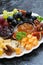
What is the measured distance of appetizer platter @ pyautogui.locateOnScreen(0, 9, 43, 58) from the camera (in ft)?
3.99

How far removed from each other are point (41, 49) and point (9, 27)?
0.20 metres

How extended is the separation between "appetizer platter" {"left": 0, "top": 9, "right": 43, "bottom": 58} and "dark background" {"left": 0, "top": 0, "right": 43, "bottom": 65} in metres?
0.02

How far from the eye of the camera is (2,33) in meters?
1.31

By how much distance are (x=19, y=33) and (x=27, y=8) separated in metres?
0.38

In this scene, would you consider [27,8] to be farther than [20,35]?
Yes

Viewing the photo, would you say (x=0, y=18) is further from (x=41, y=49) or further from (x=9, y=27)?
(x=41, y=49)

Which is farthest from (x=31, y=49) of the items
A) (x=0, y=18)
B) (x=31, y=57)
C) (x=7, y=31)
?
(x=0, y=18)

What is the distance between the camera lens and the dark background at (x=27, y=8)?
47.6 inches

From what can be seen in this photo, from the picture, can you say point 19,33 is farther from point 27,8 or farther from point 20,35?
point 27,8

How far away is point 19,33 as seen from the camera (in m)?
1.28

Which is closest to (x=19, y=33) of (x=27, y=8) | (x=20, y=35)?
(x=20, y=35)

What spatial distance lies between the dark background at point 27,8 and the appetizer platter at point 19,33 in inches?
0.9

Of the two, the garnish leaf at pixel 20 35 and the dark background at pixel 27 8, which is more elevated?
the garnish leaf at pixel 20 35

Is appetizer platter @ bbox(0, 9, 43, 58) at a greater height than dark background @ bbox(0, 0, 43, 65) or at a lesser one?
greater
